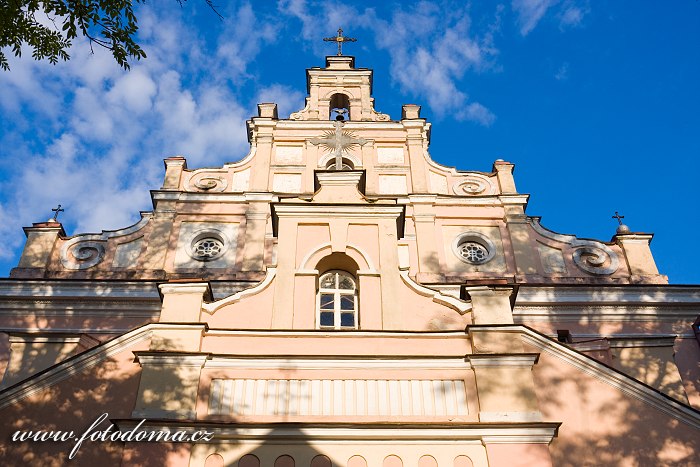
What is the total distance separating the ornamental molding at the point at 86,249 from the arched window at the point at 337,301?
7.65 metres

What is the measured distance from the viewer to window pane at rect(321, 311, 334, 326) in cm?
1081

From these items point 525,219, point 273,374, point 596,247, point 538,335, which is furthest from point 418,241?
point 273,374

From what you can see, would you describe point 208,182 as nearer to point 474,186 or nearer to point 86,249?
point 86,249

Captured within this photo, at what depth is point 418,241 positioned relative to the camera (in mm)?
16750

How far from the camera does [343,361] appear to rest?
9.66 metres

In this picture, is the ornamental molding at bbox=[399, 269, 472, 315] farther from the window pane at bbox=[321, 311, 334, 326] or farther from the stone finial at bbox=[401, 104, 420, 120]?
the stone finial at bbox=[401, 104, 420, 120]

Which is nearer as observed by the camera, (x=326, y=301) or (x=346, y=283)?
(x=326, y=301)

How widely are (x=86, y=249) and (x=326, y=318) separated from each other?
852 centimetres

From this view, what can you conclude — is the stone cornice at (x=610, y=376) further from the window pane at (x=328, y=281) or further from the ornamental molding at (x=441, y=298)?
the window pane at (x=328, y=281)

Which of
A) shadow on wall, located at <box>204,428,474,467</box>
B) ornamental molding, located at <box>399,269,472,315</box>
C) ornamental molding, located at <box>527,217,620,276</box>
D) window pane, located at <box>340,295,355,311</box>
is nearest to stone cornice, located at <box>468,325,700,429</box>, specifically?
ornamental molding, located at <box>399,269,472,315</box>

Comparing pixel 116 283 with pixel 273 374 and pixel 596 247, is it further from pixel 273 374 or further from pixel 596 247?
pixel 596 247

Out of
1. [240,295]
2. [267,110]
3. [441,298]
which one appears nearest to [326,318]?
[240,295]

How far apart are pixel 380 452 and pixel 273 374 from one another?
190cm

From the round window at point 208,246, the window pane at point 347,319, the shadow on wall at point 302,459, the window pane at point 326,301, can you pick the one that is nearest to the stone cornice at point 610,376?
the window pane at point 347,319
